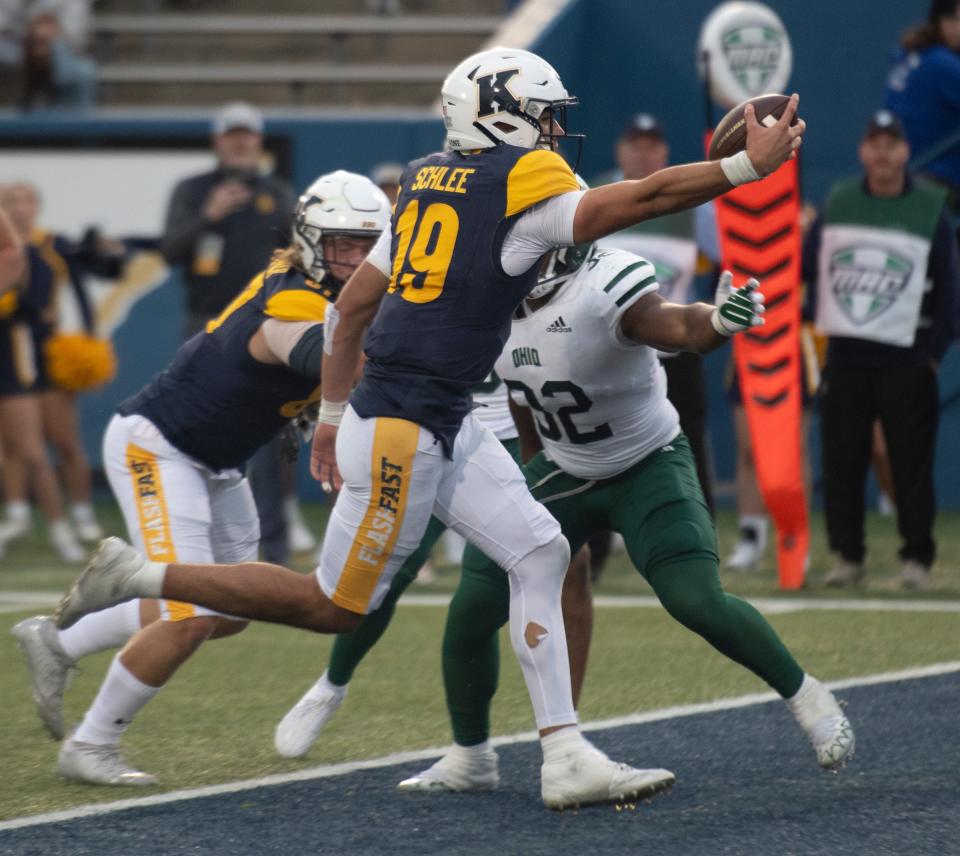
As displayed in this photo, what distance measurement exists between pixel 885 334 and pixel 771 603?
1406mm

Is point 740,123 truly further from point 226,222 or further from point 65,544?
point 65,544

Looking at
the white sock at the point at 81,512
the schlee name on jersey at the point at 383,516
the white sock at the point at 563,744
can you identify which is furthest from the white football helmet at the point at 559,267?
the white sock at the point at 81,512

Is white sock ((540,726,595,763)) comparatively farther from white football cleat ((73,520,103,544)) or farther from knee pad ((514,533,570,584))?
white football cleat ((73,520,103,544))

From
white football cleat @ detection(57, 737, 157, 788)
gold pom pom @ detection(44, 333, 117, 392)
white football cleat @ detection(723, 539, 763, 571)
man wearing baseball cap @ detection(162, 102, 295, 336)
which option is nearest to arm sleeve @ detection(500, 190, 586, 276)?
white football cleat @ detection(57, 737, 157, 788)

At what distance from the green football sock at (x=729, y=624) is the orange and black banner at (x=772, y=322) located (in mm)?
3985

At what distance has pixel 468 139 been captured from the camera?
A: 15.3 ft

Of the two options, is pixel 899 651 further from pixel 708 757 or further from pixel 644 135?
pixel 644 135

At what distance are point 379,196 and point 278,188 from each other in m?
4.49

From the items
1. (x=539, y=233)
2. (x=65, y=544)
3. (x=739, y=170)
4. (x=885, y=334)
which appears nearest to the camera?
(x=739, y=170)

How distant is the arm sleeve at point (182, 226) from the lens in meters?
9.76

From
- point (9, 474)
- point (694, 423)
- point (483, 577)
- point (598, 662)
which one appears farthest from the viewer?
point (9, 474)

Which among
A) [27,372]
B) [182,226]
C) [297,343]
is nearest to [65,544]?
[27,372]

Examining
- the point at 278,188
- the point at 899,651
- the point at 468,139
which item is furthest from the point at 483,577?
the point at 278,188

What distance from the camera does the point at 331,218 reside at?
5457 millimetres
